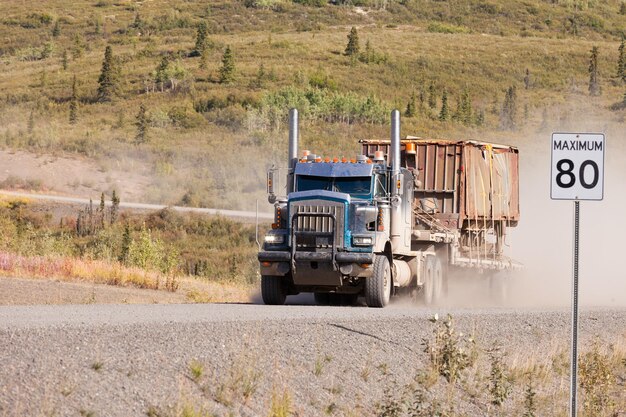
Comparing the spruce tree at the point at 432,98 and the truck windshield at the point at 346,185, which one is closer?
the truck windshield at the point at 346,185

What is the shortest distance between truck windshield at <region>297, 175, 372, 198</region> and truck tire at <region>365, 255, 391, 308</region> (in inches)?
47.6

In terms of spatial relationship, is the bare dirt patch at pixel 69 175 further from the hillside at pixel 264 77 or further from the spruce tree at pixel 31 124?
the spruce tree at pixel 31 124

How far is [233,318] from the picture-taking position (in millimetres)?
15734

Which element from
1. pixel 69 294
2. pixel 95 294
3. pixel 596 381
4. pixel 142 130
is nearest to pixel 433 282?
pixel 95 294

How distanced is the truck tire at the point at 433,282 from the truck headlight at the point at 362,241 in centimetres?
364

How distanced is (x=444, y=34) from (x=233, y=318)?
97426 mm

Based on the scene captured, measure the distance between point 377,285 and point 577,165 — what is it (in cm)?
793

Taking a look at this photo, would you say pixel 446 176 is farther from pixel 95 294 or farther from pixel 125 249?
pixel 125 249

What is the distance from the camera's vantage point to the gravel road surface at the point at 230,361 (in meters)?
10.7

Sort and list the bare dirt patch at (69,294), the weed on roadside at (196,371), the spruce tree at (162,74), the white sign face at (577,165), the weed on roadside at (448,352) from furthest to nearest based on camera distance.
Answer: the spruce tree at (162,74)
the bare dirt patch at (69,294)
the weed on roadside at (448,352)
the white sign face at (577,165)
the weed on roadside at (196,371)

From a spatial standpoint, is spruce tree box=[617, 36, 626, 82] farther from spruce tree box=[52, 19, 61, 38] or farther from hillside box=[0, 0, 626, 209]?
spruce tree box=[52, 19, 61, 38]

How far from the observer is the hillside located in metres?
64.2

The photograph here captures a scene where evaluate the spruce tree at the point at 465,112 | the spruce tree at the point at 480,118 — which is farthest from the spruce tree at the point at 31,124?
the spruce tree at the point at 480,118

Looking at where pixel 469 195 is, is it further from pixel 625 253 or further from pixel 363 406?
pixel 363 406
